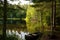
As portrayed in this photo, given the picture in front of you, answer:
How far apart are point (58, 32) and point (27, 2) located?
1.38 metres

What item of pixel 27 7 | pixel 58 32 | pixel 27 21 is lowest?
pixel 58 32

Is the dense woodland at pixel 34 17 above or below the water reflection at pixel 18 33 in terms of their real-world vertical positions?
above

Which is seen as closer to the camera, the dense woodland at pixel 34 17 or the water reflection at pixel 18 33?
the water reflection at pixel 18 33

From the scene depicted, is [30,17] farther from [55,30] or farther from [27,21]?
[55,30]

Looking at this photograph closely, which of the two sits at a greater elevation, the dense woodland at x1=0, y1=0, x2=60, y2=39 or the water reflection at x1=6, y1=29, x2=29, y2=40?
the dense woodland at x1=0, y1=0, x2=60, y2=39

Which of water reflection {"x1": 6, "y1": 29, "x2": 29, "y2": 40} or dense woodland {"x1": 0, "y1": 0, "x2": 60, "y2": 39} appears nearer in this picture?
water reflection {"x1": 6, "y1": 29, "x2": 29, "y2": 40}

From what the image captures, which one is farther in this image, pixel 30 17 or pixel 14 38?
pixel 30 17

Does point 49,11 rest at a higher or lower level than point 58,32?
higher

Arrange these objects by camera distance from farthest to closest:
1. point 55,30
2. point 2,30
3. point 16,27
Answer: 1. point 55,30
2. point 16,27
3. point 2,30

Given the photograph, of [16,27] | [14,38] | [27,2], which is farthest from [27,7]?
[14,38]

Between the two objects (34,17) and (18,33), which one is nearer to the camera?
(18,33)

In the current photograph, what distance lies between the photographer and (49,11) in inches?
233

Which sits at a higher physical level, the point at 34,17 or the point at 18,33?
the point at 34,17

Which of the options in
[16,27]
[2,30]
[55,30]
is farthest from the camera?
[55,30]
